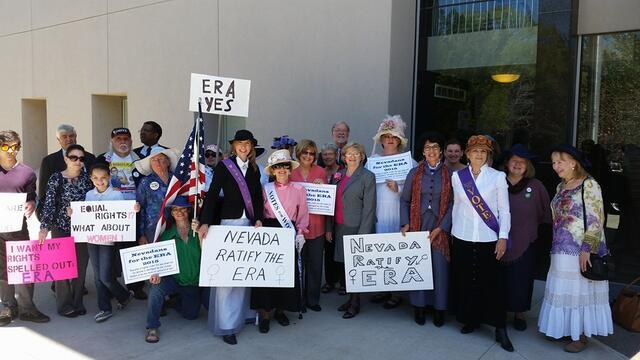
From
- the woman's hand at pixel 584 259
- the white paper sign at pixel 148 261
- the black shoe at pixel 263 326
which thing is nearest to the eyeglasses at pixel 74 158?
the white paper sign at pixel 148 261

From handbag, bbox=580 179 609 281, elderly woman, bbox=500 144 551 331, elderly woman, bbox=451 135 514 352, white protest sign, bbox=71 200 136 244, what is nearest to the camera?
handbag, bbox=580 179 609 281

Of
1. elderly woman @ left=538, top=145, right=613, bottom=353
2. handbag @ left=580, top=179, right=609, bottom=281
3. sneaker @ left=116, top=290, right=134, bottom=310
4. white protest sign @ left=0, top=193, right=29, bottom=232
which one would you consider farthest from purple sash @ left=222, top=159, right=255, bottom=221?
handbag @ left=580, top=179, right=609, bottom=281

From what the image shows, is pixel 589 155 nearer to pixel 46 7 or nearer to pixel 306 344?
pixel 306 344

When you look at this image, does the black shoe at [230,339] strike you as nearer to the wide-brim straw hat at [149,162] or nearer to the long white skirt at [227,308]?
the long white skirt at [227,308]

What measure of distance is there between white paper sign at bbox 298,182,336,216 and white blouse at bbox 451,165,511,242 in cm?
129

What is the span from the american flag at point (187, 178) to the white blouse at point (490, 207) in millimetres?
2479

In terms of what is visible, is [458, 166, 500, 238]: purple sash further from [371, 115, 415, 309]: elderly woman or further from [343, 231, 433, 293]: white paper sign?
[371, 115, 415, 309]: elderly woman

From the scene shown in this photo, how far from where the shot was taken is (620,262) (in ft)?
23.9

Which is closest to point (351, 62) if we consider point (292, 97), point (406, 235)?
point (292, 97)

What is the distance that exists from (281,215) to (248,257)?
0.52m

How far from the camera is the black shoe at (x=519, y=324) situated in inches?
213

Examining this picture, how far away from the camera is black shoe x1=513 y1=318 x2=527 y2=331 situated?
5402mm

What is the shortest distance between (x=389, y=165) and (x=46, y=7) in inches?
490

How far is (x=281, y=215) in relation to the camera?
519 centimetres
